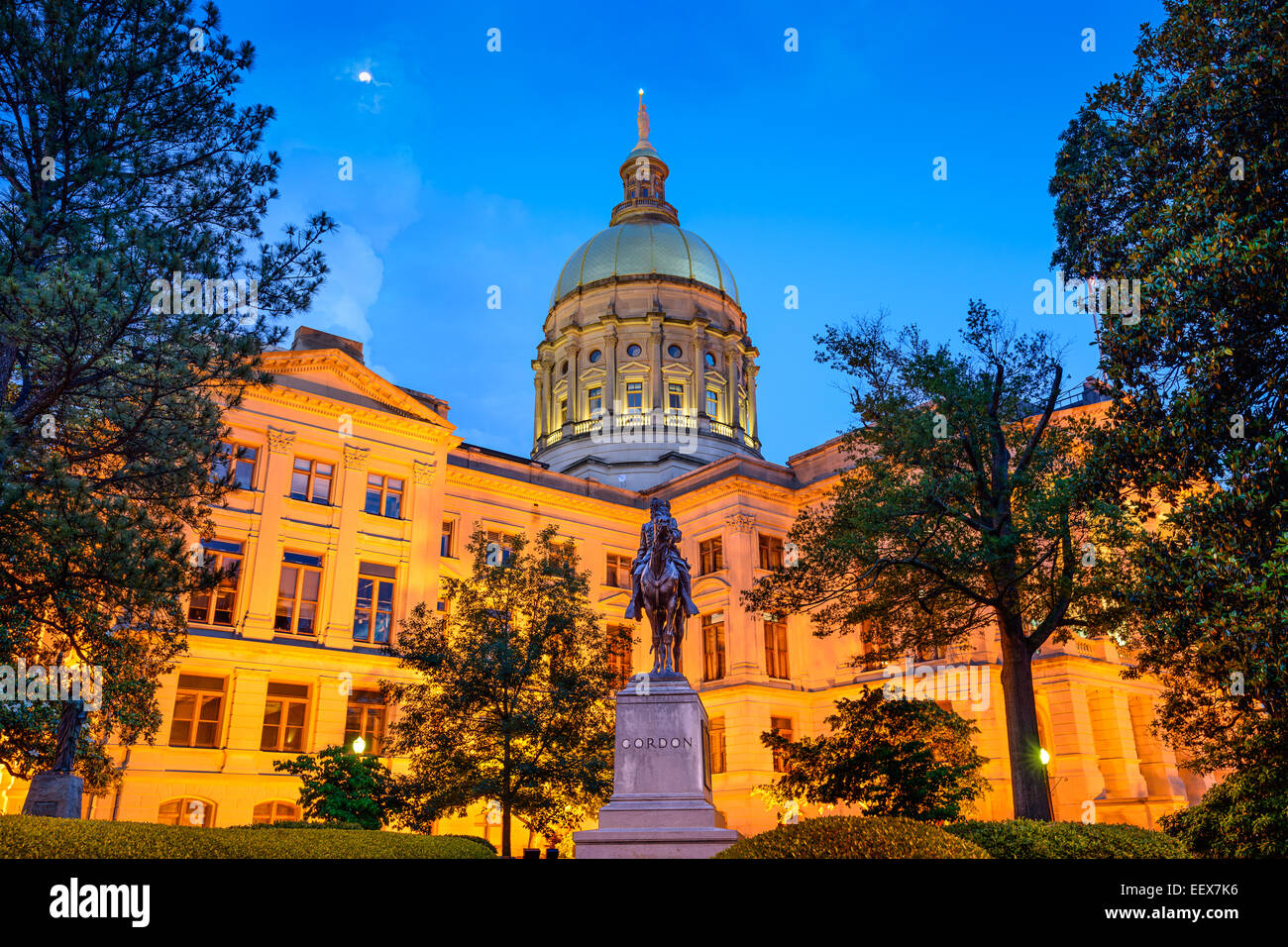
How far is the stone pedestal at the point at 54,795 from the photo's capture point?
17.7m

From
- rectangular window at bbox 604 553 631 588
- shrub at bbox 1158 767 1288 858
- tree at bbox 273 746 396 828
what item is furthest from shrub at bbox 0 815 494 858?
rectangular window at bbox 604 553 631 588

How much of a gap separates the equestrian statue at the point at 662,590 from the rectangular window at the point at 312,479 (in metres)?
27.2

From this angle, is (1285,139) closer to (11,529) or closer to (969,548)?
(969,548)

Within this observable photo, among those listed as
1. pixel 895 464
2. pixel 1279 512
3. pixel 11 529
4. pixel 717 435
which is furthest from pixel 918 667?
pixel 11 529

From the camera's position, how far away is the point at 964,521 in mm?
23391

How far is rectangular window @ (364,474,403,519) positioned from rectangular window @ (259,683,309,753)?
876 cm

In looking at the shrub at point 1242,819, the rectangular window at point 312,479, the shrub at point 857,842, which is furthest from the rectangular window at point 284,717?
the shrub at point 1242,819

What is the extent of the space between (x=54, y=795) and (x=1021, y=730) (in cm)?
2082

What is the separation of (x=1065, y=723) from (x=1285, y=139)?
1238 inches

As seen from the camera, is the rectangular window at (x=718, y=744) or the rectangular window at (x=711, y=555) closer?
the rectangular window at (x=718, y=744)

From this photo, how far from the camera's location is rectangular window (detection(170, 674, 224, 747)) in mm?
35156

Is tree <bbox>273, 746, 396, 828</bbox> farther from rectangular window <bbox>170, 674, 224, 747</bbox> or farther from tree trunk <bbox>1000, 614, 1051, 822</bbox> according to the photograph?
tree trunk <bbox>1000, 614, 1051, 822</bbox>

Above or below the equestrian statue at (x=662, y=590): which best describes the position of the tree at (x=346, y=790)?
below

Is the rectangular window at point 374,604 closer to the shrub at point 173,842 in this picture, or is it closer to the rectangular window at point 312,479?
the rectangular window at point 312,479
